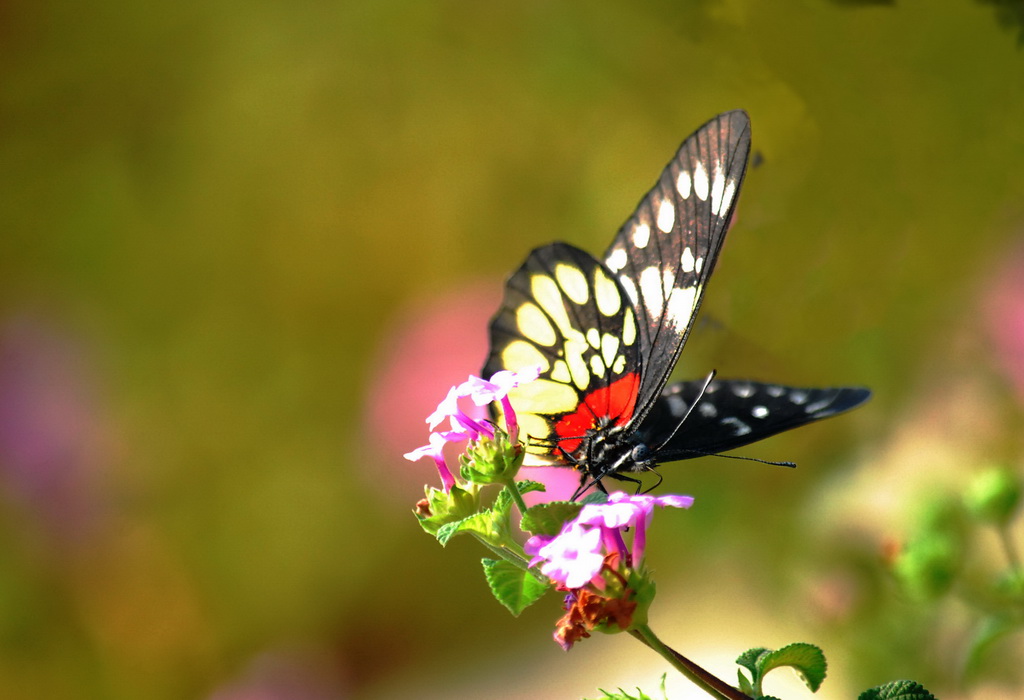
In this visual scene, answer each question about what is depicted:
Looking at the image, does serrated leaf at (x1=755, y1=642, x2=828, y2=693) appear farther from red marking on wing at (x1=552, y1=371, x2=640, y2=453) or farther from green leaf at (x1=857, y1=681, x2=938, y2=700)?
red marking on wing at (x1=552, y1=371, x2=640, y2=453)

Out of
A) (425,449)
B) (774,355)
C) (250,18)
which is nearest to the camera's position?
(425,449)

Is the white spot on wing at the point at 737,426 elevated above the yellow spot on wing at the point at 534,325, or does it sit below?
below

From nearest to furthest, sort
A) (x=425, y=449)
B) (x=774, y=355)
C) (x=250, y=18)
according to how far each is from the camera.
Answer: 1. (x=425, y=449)
2. (x=774, y=355)
3. (x=250, y=18)

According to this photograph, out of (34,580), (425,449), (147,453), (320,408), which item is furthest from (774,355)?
(34,580)

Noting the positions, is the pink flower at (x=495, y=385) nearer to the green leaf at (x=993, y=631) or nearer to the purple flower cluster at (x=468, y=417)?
the purple flower cluster at (x=468, y=417)

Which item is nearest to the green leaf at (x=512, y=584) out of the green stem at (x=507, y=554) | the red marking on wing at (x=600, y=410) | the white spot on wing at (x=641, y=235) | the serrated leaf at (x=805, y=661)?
the green stem at (x=507, y=554)

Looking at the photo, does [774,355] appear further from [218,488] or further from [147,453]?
[147,453]
